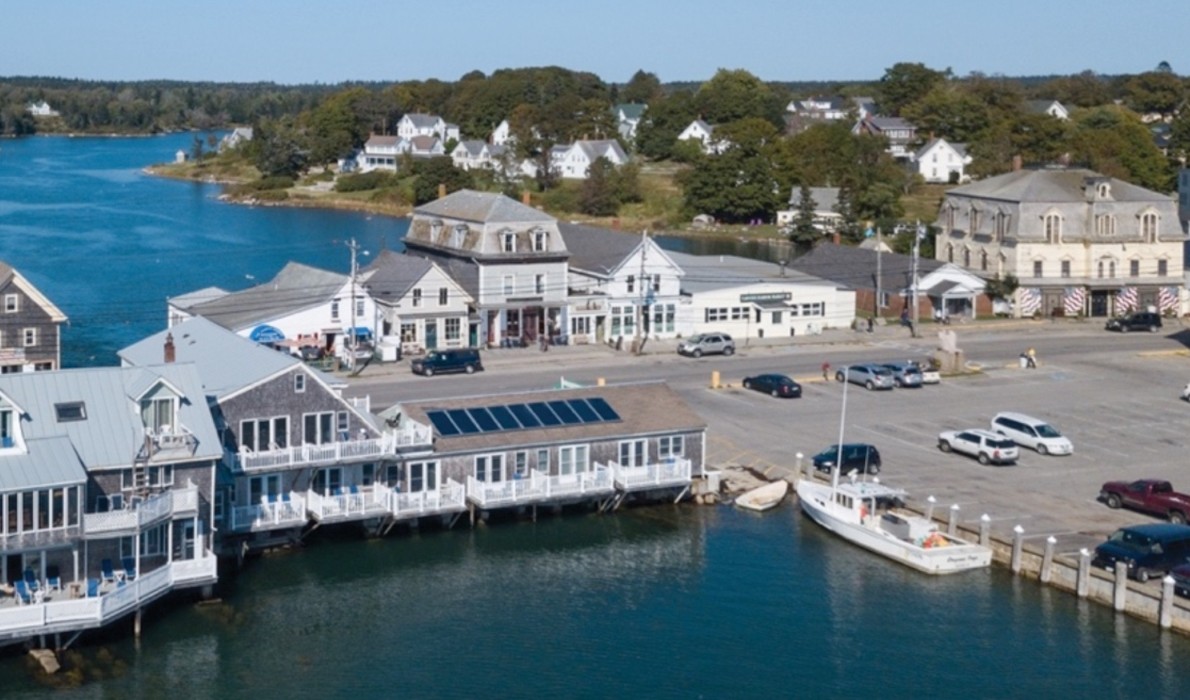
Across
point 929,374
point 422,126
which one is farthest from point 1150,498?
point 422,126

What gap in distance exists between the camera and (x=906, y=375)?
176 feet

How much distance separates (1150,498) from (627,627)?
13.9m

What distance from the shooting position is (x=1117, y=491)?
1561 inches

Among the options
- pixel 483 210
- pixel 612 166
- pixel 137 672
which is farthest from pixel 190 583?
pixel 612 166

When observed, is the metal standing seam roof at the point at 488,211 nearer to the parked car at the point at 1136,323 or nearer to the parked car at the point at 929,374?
the parked car at the point at 929,374

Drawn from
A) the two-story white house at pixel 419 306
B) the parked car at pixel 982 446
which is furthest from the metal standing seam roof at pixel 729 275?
the parked car at pixel 982 446

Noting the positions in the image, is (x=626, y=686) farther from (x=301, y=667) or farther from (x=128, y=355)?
(x=128, y=355)

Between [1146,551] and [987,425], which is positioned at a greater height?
[987,425]

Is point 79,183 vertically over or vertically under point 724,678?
over

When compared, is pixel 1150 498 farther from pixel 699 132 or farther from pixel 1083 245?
pixel 699 132

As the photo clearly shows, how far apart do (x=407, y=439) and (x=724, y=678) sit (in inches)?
405

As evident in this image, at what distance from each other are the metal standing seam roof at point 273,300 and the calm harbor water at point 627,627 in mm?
20171

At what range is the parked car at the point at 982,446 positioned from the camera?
143ft

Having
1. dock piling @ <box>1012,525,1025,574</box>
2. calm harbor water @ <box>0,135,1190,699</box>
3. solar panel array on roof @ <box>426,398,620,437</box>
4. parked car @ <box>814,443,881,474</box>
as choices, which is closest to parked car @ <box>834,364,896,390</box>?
parked car @ <box>814,443,881,474</box>
